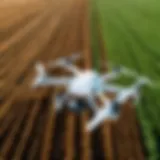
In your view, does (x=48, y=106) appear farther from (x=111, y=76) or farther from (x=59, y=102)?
(x=111, y=76)

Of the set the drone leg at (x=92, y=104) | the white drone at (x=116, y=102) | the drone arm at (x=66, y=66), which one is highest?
the drone arm at (x=66, y=66)

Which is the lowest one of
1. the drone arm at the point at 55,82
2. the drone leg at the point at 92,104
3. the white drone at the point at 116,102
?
the white drone at the point at 116,102

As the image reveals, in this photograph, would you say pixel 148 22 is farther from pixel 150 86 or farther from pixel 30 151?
pixel 30 151

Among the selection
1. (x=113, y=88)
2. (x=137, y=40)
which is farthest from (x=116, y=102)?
(x=137, y=40)

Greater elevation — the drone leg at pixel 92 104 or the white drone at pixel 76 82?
the white drone at pixel 76 82

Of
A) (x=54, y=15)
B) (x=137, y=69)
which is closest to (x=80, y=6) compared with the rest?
(x=54, y=15)

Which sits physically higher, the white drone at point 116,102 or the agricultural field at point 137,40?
the agricultural field at point 137,40
